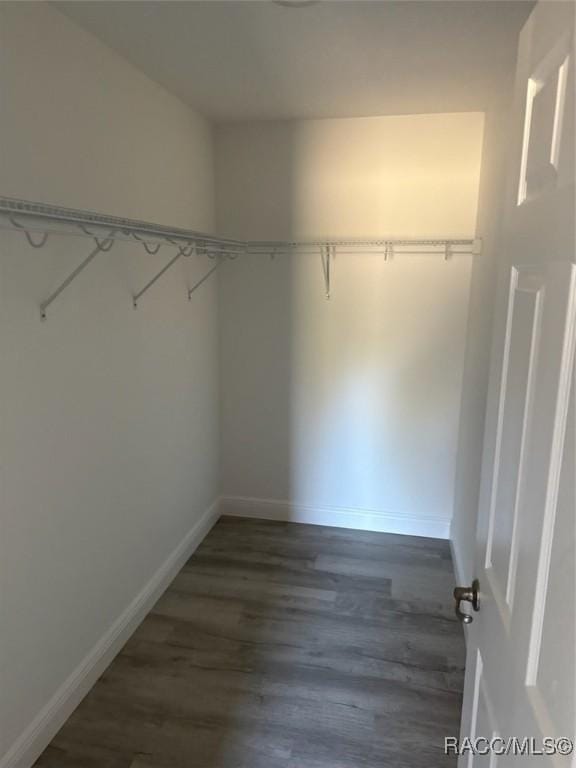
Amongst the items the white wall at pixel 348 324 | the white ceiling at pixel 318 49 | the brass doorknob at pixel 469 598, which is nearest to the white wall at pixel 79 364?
the white ceiling at pixel 318 49

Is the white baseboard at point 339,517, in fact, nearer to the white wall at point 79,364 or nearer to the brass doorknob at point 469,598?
the white wall at point 79,364

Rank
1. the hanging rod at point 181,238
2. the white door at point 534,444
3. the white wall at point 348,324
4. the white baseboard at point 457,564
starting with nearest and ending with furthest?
the white door at point 534,444 → the hanging rod at point 181,238 → the white baseboard at point 457,564 → the white wall at point 348,324

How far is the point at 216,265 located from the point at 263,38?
1359 mm

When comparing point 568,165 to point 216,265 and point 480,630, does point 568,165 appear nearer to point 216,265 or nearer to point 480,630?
point 480,630

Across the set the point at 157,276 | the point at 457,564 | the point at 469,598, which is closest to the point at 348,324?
the point at 157,276

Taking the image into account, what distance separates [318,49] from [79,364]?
1.35 m

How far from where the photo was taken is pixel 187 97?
2.47 meters

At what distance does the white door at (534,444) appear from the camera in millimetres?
730

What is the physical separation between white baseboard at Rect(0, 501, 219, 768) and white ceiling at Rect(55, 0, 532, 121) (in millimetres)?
2135

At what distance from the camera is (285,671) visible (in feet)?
7.04

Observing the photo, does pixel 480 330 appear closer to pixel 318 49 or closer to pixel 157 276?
pixel 318 49

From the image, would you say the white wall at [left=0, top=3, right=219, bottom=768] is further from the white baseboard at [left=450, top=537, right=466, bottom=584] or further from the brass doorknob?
the white baseboard at [left=450, top=537, right=466, bottom=584]

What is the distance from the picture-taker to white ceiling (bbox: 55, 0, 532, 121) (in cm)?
162

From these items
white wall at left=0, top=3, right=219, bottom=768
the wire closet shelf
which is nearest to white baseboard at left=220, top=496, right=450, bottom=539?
white wall at left=0, top=3, right=219, bottom=768
